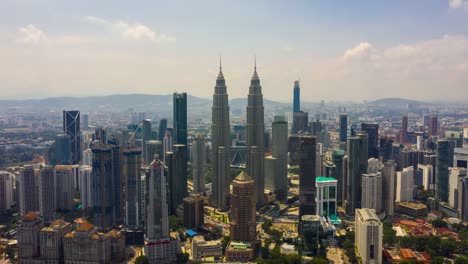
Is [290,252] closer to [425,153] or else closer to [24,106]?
[425,153]

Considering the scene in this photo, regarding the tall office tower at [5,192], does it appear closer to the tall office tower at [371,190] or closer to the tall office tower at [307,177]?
the tall office tower at [307,177]

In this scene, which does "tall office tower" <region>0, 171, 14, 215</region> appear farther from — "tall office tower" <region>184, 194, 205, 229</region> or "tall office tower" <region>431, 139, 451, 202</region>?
"tall office tower" <region>431, 139, 451, 202</region>

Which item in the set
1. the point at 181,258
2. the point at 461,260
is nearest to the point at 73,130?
the point at 181,258

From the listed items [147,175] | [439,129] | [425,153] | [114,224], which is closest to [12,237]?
[114,224]

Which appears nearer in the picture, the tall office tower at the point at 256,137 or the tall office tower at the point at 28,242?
the tall office tower at the point at 28,242

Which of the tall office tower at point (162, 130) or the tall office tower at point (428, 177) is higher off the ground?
the tall office tower at point (162, 130)

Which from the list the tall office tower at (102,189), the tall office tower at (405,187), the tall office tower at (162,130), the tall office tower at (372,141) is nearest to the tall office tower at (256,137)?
the tall office tower at (372,141)

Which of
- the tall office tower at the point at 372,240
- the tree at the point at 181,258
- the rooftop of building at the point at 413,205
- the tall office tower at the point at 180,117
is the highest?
the tall office tower at the point at 180,117

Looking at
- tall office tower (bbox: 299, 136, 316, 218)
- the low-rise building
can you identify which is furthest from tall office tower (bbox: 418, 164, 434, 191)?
the low-rise building
